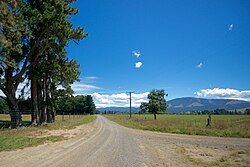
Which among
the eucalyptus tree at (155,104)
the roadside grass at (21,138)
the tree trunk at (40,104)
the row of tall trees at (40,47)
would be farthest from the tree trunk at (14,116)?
the eucalyptus tree at (155,104)

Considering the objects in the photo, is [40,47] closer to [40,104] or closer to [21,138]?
[40,104]

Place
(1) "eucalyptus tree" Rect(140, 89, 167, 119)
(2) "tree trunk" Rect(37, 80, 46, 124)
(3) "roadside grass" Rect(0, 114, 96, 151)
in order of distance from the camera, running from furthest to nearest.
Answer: (1) "eucalyptus tree" Rect(140, 89, 167, 119)
(2) "tree trunk" Rect(37, 80, 46, 124)
(3) "roadside grass" Rect(0, 114, 96, 151)

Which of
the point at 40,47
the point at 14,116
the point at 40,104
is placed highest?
the point at 40,47

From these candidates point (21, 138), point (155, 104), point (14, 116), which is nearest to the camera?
point (21, 138)

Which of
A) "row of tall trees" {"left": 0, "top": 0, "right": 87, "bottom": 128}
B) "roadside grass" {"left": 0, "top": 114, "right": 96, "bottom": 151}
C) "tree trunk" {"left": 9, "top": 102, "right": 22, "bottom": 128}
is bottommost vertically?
"roadside grass" {"left": 0, "top": 114, "right": 96, "bottom": 151}

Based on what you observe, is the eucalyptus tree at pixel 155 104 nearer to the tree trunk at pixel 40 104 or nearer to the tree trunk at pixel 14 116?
the tree trunk at pixel 40 104

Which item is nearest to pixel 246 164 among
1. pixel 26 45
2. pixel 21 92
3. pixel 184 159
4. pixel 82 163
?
pixel 184 159

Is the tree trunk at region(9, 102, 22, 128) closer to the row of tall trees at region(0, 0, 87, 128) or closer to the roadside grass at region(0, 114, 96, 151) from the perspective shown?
the row of tall trees at region(0, 0, 87, 128)

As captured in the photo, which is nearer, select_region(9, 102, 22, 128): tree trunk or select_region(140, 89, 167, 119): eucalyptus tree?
select_region(9, 102, 22, 128): tree trunk

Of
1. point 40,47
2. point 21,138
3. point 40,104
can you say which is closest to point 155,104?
point 40,104

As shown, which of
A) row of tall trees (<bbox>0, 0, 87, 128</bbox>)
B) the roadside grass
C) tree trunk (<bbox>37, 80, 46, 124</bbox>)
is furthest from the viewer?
tree trunk (<bbox>37, 80, 46, 124</bbox>)

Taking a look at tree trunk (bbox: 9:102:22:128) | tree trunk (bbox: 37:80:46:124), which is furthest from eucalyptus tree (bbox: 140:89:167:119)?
tree trunk (bbox: 9:102:22:128)

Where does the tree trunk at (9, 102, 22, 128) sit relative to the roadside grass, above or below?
above

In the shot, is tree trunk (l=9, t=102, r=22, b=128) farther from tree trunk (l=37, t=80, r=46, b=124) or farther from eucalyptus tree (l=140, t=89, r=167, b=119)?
eucalyptus tree (l=140, t=89, r=167, b=119)
